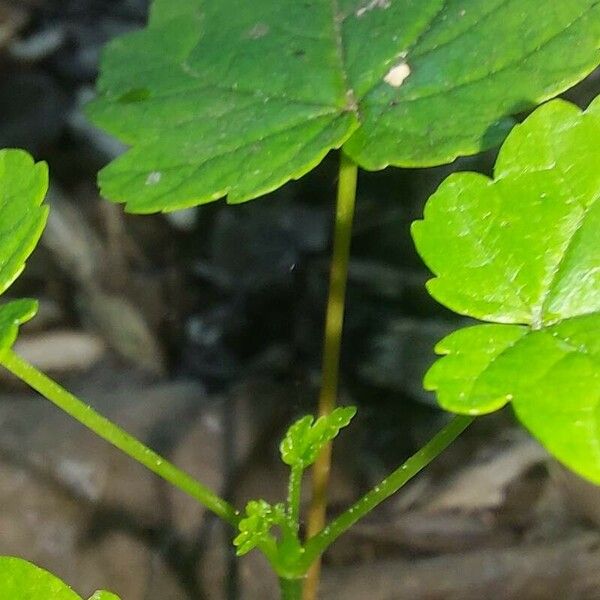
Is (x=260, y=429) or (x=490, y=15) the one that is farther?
(x=260, y=429)

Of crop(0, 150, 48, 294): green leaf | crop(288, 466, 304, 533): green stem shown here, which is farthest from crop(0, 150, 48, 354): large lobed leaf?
crop(288, 466, 304, 533): green stem

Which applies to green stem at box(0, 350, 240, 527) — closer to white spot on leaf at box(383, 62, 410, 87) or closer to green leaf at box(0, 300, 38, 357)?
green leaf at box(0, 300, 38, 357)

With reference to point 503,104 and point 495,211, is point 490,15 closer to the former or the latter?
point 503,104

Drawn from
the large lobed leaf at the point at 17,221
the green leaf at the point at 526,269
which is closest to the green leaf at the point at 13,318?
the large lobed leaf at the point at 17,221

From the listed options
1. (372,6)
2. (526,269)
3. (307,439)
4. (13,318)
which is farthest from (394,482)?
(372,6)

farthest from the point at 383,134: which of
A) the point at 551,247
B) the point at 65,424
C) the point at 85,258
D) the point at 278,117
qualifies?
the point at 85,258

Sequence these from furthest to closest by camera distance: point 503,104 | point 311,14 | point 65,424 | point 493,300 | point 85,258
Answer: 1. point 85,258
2. point 65,424
3. point 311,14
4. point 503,104
5. point 493,300

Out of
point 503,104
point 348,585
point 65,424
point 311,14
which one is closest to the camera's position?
point 503,104
